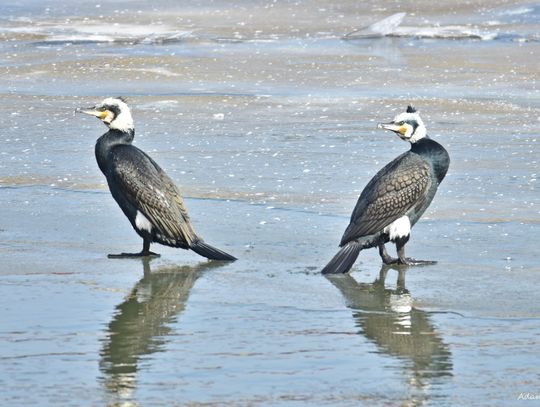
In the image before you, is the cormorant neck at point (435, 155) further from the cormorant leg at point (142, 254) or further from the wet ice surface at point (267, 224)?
the cormorant leg at point (142, 254)

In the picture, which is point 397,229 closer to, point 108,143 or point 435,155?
point 435,155

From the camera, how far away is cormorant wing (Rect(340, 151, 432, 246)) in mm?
7455

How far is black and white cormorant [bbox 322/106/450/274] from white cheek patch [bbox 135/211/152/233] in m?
1.10

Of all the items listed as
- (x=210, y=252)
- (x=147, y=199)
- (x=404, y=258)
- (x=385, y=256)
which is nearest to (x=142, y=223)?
→ (x=147, y=199)

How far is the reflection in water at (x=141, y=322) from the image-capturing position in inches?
211

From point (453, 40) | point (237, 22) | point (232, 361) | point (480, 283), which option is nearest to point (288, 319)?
point (232, 361)

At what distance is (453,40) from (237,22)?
112 inches

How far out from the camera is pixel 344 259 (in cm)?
725

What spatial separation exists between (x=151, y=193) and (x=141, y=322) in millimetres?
1658

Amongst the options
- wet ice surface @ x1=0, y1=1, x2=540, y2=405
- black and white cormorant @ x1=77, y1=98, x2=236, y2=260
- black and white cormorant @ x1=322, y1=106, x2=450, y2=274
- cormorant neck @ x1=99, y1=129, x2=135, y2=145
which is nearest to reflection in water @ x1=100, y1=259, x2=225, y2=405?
wet ice surface @ x1=0, y1=1, x2=540, y2=405

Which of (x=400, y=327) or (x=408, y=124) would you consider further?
(x=408, y=124)

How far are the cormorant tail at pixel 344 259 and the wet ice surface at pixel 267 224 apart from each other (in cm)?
7

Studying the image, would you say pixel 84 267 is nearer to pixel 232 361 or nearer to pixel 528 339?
pixel 232 361

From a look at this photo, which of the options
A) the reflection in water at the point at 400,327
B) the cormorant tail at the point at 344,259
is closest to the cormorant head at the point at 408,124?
the cormorant tail at the point at 344,259
